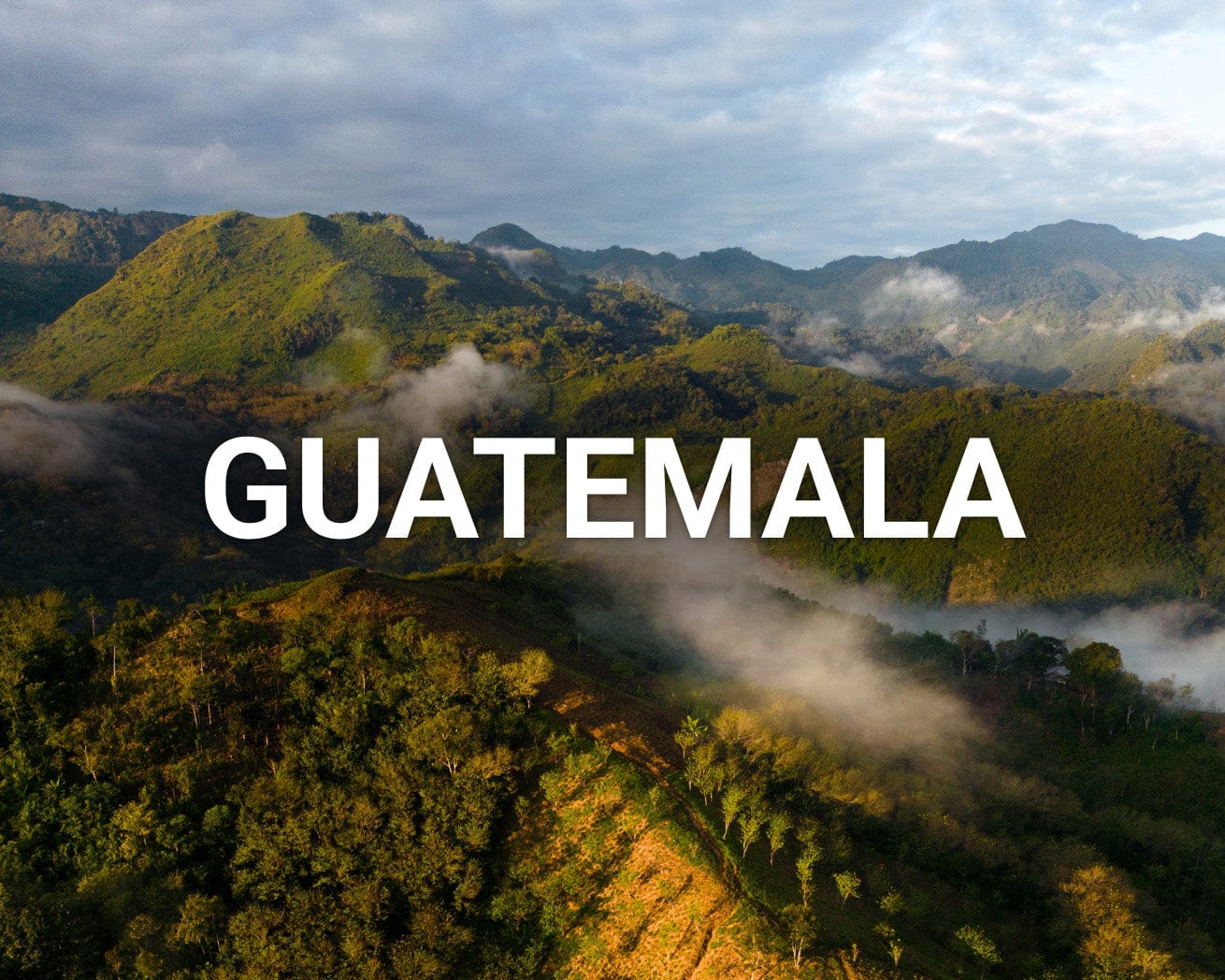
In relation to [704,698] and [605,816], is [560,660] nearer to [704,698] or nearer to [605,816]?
[704,698]

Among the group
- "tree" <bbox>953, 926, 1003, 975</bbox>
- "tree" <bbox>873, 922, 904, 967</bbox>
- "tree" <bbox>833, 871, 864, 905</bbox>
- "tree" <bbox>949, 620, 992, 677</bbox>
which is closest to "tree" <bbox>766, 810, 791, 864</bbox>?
"tree" <bbox>833, 871, 864, 905</bbox>

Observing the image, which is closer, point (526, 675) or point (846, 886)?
point (846, 886)

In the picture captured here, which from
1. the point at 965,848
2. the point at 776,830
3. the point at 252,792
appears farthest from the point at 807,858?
the point at 252,792

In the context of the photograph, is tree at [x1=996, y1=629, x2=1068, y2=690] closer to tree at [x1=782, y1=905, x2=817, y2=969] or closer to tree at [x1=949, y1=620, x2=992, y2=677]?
tree at [x1=949, y1=620, x2=992, y2=677]

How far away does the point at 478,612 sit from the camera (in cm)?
6888

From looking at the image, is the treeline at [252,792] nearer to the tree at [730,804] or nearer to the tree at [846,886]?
the tree at [730,804]

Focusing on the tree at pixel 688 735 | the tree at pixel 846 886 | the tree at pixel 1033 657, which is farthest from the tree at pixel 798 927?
the tree at pixel 1033 657

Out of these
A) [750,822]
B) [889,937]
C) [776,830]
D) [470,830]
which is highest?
[750,822]

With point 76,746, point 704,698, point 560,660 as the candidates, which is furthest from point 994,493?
point 76,746

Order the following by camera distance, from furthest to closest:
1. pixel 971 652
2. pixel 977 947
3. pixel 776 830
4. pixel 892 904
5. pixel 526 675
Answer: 1. pixel 971 652
2. pixel 526 675
3. pixel 776 830
4. pixel 892 904
5. pixel 977 947

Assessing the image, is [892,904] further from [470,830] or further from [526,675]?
[526,675]

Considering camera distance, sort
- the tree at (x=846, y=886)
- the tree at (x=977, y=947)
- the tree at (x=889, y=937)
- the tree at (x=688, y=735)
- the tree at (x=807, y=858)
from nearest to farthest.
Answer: the tree at (x=889, y=937) → the tree at (x=977, y=947) → the tree at (x=807, y=858) → the tree at (x=846, y=886) → the tree at (x=688, y=735)

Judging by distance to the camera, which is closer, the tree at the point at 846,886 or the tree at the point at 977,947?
the tree at the point at 977,947

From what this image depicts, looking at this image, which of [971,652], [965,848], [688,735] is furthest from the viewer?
[971,652]
